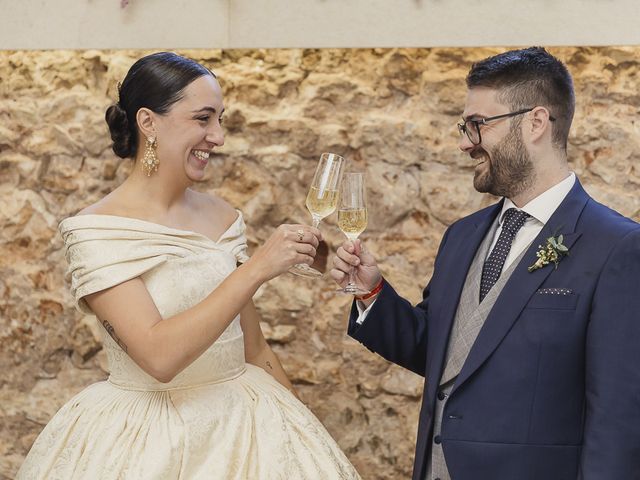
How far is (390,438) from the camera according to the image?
3.52 m

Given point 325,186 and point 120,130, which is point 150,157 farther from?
point 325,186

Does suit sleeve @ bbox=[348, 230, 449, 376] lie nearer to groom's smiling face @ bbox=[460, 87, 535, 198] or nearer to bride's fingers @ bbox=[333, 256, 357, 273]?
bride's fingers @ bbox=[333, 256, 357, 273]

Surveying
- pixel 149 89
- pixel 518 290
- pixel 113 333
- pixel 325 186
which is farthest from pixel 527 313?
pixel 149 89

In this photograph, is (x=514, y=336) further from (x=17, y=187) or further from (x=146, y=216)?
(x=17, y=187)

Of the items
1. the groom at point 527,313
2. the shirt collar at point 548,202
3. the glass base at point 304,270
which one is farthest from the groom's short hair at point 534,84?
the glass base at point 304,270

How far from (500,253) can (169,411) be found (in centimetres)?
98

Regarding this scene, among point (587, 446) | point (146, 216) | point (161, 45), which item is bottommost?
point (587, 446)

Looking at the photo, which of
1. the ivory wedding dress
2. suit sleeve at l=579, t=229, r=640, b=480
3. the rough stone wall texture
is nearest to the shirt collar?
suit sleeve at l=579, t=229, r=640, b=480

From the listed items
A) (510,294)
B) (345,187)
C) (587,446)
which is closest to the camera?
(587,446)

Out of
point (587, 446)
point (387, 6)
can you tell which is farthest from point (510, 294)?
point (387, 6)

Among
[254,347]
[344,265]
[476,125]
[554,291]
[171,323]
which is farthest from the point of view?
[254,347]

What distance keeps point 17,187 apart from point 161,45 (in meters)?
0.91

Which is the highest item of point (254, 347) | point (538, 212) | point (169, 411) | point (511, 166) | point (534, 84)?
point (534, 84)

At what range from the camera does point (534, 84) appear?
7.24 feet
